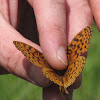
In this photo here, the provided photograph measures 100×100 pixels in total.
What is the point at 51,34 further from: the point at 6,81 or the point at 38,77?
the point at 6,81

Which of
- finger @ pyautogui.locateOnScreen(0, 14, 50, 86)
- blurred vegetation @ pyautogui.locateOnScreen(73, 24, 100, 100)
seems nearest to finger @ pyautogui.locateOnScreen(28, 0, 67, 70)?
finger @ pyautogui.locateOnScreen(0, 14, 50, 86)

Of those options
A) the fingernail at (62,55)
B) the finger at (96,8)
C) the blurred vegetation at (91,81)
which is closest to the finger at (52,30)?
the fingernail at (62,55)

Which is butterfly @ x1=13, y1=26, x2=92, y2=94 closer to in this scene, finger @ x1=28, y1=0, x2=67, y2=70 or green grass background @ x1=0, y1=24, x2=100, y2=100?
finger @ x1=28, y1=0, x2=67, y2=70

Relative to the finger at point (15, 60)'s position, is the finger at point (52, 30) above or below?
above

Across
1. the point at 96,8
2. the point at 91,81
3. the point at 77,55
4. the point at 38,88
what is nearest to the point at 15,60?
the point at 77,55

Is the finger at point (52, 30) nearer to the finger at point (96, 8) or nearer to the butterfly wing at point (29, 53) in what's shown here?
the butterfly wing at point (29, 53)
